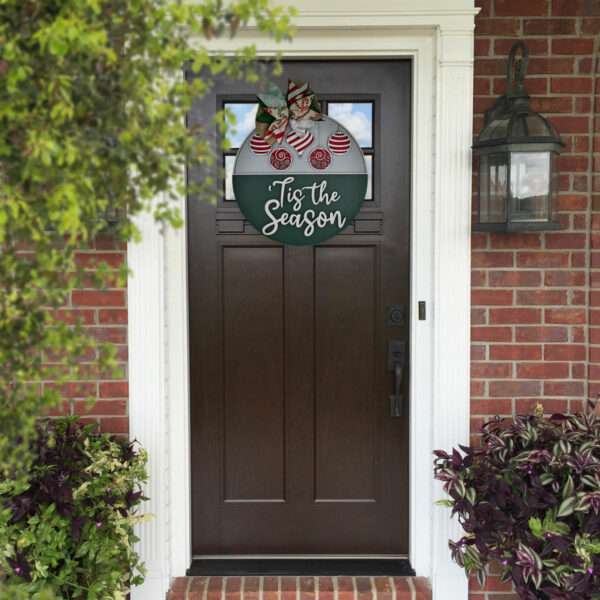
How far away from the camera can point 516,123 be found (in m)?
2.42

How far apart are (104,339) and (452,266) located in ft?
4.63

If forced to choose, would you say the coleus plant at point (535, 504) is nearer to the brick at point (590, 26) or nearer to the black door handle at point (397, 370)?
the black door handle at point (397, 370)

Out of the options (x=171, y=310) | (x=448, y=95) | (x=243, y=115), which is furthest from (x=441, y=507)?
(x=243, y=115)

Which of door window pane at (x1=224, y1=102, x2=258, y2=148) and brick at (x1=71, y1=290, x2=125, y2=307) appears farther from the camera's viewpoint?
door window pane at (x1=224, y1=102, x2=258, y2=148)

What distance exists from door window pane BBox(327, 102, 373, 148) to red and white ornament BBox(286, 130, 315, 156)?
5.2 inches

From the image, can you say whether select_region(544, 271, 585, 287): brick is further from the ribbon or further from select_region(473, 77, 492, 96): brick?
the ribbon

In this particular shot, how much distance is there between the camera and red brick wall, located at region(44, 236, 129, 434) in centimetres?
263

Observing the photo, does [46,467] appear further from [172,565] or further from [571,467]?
[571,467]

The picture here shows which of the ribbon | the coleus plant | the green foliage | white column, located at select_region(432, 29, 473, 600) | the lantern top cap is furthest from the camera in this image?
the ribbon

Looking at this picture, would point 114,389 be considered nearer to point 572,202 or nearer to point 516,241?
point 516,241

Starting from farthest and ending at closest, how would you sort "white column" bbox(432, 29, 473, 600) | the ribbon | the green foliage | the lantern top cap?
1. the ribbon
2. "white column" bbox(432, 29, 473, 600)
3. the lantern top cap
4. the green foliage

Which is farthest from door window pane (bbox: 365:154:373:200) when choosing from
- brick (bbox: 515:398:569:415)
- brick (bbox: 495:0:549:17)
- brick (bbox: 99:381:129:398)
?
brick (bbox: 99:381:129:398)

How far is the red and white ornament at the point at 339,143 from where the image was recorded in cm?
280

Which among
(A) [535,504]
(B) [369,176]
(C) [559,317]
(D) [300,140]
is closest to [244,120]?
(D) [300,140]
